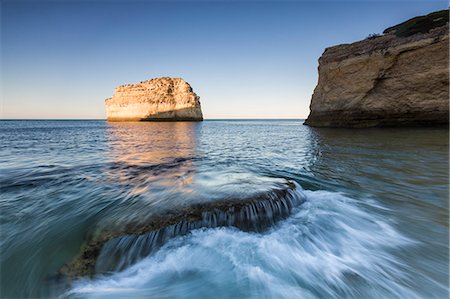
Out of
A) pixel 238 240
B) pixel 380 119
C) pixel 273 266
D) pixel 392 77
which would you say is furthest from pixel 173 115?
pixel 273 266

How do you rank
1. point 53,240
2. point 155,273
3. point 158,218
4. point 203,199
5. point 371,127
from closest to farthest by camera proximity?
1. point 155,273
2. point 53,240
3. point 158,218
4. point 203,199
5. point 371,127

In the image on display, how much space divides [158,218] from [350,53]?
25858 millimetres

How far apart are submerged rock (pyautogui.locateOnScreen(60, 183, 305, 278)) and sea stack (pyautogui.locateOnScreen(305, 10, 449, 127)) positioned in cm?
2105

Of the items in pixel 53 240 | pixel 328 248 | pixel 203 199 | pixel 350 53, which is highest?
pixel 350 53

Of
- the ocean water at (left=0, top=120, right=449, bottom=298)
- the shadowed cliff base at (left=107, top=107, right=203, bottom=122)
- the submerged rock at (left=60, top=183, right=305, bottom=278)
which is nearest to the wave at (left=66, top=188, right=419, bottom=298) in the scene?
the ocean water at (left=0, top=120, right=449, bottom=298)

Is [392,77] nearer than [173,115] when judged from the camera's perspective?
Yes

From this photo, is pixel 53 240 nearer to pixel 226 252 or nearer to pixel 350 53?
pixel 226 252

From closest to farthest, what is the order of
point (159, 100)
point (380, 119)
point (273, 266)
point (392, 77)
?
1. point (273, 266)
2. point (392, 77)
3. point (380, 119)
4. point (159, 100)

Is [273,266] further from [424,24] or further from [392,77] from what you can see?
[424,24]

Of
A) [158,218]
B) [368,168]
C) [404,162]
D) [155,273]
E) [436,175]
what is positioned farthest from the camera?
[404,162]

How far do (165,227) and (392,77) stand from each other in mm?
23948

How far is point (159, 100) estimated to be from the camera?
6456cm

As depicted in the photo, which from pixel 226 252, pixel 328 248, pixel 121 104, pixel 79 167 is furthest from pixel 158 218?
pixel 121 104

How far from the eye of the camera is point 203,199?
4070 mm
